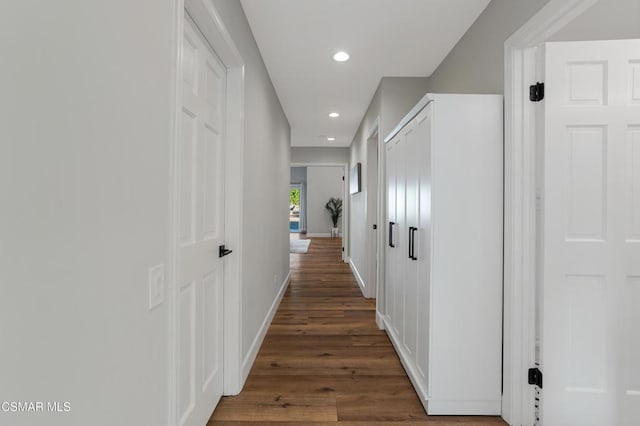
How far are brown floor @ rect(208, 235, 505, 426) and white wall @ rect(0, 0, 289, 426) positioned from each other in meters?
0.99

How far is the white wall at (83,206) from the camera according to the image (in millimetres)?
545

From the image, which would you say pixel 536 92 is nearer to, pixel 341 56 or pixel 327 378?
pixel 341 56

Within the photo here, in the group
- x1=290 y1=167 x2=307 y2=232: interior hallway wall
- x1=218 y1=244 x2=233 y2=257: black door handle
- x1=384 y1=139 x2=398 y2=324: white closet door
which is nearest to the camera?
x1=218 y1=244 x2=233 y2=257: black door handle

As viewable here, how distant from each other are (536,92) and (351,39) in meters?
1.45

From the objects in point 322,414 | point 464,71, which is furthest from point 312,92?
point 322,414

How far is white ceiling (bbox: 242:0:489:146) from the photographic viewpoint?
213cm

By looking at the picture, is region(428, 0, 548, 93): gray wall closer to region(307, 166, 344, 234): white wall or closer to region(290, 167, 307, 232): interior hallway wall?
region(307, 166, 344, 234): white wall

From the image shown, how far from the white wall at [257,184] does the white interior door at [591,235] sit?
1811 millimetres

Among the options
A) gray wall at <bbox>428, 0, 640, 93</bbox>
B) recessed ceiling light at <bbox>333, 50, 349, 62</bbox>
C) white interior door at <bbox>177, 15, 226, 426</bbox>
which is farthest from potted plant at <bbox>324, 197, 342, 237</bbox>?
white interior door at <bbox>177, 15, 226, 426</bbox>

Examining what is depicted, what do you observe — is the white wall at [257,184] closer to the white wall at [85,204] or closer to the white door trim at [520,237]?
the white wall at [85,204]

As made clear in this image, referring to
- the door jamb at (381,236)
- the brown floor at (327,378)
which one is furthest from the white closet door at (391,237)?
the brown floor at (327,378)

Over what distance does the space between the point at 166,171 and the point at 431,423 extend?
74.4 inches

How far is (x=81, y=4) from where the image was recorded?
2.25 ft

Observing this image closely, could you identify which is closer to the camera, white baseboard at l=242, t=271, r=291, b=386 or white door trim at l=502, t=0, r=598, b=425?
white door trim at l=502, t=0, r=598, b=425
